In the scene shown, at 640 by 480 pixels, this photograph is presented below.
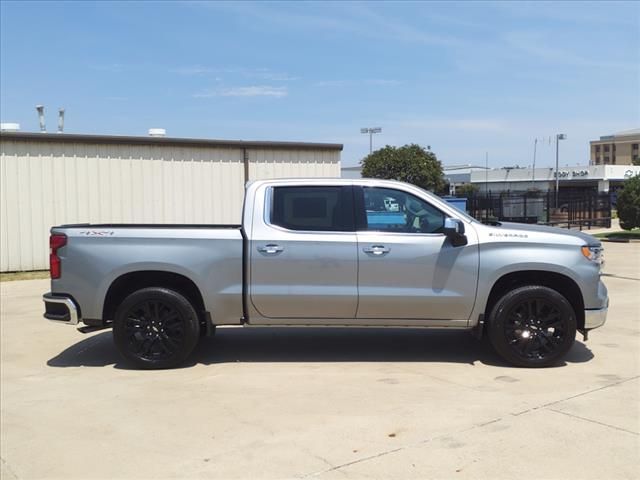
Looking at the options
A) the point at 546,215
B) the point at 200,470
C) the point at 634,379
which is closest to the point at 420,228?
the point at 634,379

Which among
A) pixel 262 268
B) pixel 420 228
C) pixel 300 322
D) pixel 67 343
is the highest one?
pixel 420 228

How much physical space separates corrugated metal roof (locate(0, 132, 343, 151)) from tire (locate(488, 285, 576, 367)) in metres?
12.0

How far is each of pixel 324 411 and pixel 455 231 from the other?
2190 mm

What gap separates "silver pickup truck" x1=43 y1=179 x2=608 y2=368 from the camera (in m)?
6.13

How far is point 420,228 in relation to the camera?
625 centimetres

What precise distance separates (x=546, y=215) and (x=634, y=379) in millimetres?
24539

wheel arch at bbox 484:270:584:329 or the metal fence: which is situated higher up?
the metal fence

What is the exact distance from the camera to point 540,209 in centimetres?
2827

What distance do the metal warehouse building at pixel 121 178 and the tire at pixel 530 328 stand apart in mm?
11896

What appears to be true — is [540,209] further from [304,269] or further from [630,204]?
[304,269]

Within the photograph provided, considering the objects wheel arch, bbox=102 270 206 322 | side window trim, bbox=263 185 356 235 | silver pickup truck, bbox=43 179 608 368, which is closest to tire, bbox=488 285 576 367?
silver pickup truck, bbox=43 179 608 368

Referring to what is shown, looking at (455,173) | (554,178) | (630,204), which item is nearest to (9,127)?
(630,204)

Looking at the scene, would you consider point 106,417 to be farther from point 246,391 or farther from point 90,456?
point 246,391

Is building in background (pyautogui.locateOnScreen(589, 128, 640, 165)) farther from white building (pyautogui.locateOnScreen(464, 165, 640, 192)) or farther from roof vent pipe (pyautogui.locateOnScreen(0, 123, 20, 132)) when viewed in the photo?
roof vent pipe (pyautogui.locateOnScreen(0, 123, 20, 132))
